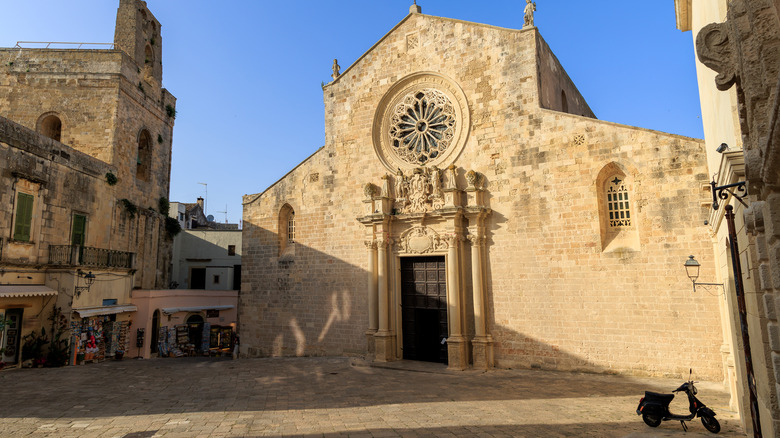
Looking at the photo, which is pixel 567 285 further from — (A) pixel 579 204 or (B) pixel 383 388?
(B) pixel 383 388

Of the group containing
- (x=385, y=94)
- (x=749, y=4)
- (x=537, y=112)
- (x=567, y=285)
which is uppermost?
(x=385, y=94)

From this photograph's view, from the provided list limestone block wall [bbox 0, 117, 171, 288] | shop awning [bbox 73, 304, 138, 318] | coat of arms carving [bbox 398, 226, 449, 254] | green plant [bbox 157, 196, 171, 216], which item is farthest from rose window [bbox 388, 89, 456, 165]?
green plant [bbox 157, 196, 171, 216]

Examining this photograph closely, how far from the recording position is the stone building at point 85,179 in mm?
14695

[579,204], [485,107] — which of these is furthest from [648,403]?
[485,107]

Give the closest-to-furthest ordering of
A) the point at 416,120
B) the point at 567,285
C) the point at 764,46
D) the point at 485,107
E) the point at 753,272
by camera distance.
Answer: the point at 764,46, the point at 753,272, the point at 567,285, the point at 485,107, the point at 416,120

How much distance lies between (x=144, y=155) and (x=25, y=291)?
9758 millimetres

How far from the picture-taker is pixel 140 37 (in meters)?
22.6

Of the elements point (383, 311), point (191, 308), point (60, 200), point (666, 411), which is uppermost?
point (60, 200)

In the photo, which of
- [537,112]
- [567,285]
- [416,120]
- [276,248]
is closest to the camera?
[567,285]

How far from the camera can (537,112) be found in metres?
13.8

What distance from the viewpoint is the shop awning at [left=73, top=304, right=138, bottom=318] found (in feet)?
52.6

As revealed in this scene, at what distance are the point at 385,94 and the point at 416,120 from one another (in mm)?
Result: 1502

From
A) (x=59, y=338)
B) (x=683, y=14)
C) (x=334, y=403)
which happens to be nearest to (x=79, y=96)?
(x=59, y=338)

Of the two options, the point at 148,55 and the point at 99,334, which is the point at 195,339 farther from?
the point at 148,55
